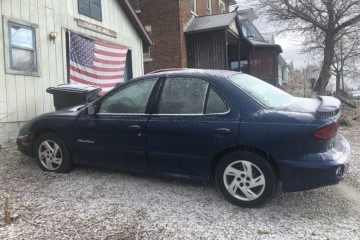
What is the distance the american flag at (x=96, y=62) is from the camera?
30.6ft

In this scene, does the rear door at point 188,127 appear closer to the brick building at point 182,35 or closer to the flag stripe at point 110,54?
the flag stripe at point 110,54

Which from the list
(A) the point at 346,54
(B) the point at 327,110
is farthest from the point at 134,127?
(A) the point at 346,54

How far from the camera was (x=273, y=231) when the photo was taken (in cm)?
354

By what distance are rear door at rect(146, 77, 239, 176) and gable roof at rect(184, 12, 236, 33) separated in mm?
12403

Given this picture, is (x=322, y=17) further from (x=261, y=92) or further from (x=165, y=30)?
(x=261, y=92)

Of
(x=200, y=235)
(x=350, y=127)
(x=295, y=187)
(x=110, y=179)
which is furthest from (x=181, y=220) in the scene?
(x=350, y=127)

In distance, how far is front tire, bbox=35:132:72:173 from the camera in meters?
5.19

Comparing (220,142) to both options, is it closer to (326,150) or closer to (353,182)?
(326,150)

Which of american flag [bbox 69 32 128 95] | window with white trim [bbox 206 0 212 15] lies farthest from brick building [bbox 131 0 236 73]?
american flag [bbox 69 32 128 95]

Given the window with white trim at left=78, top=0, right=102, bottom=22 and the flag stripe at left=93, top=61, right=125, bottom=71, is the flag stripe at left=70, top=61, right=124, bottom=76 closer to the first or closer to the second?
the flag stripe at left=93, top=61, right=125, bottom=71

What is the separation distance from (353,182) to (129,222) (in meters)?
3.30

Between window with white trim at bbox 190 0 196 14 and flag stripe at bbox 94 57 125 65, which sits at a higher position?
window with white trim at bbox 190 0 196 14

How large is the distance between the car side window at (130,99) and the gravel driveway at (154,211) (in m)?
1.02

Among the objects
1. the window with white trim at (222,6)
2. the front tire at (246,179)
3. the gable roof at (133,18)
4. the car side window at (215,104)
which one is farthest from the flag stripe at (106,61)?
the window with white trim at (222,6)
